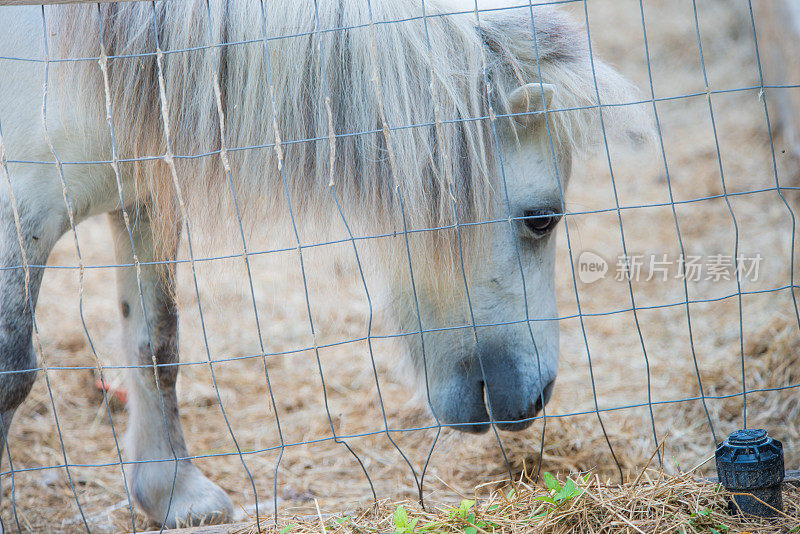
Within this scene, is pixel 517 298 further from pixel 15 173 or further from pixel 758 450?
pixel 15 173

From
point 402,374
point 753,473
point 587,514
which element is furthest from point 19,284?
point 753,473

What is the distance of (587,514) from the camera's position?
1.68m

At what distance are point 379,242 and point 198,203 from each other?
524mm

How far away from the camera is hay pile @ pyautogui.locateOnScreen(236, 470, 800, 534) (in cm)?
164

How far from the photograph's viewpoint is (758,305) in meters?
3.56

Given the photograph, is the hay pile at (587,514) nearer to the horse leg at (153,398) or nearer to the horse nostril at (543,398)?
the horse nostril at (543,398)

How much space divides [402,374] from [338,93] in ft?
2.97

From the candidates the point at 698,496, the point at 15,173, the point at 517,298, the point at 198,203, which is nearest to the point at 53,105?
the point at 15,173

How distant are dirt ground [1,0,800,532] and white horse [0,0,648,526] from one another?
205 mm

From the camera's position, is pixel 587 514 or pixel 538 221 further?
pixel 538 221

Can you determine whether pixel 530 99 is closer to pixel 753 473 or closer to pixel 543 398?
pixel 543 398

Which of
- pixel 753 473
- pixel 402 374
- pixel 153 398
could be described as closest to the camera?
pixel 753 473

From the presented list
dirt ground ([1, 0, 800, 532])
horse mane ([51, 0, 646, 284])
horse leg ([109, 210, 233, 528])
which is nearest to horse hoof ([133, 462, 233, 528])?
horse leg ([109, 210, 233, 528])

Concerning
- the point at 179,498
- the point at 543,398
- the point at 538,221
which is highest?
the point at 538,221
